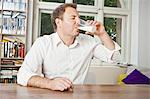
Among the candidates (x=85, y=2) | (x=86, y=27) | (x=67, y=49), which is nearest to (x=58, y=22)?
(x=67, y=49)

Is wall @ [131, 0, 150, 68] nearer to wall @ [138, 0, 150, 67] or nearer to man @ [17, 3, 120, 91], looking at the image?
wall @ [138, 0, 150, 67]

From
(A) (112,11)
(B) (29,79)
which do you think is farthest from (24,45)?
(B) (29,79)

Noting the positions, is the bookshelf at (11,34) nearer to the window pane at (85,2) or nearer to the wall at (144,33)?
the window pane at (85,2)

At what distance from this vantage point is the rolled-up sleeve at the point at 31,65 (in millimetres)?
1450

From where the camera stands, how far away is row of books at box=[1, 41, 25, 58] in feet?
12.1

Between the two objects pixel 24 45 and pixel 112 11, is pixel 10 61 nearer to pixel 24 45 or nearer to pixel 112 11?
pixel 24 45

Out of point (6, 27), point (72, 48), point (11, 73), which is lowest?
point (11, 73)

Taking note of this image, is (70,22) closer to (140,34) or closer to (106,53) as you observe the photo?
(106,53)

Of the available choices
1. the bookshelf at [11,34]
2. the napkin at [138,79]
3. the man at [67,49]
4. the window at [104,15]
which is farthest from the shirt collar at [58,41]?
the window at [104,15]

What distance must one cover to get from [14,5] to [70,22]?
6.99 feet

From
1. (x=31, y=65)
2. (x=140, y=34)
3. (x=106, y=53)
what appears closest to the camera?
(x=31, y=65)

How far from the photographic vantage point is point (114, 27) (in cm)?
454

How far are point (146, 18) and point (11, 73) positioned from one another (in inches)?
95.0

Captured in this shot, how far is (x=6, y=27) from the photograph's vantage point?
3725 mm
